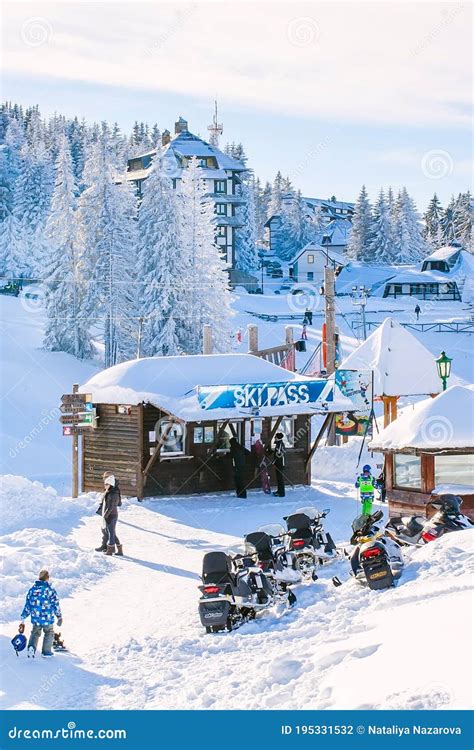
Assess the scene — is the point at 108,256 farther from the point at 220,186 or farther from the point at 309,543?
the point at 309,543

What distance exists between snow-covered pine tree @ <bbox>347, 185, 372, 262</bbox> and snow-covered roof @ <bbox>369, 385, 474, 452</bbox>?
83.7m

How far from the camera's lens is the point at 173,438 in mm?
23297

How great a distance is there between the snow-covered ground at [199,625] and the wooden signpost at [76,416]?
82cm

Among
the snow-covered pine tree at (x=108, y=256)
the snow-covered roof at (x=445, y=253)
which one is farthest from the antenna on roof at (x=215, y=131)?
the snow-covered pine tree at (x=108, y=256)

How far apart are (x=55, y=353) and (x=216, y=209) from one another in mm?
33769

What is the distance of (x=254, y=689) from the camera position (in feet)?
33.4

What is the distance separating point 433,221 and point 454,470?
102481 mm

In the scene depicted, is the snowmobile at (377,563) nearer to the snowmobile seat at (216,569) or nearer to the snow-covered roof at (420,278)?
the snowmobile seat at (216,569)

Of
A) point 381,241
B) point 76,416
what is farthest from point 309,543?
point 381,241

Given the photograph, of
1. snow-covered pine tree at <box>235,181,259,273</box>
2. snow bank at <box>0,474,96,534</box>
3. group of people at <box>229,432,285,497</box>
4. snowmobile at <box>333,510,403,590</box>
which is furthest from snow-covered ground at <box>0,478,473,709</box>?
snow-covered pine tree at <box>235,181,259,273</box>

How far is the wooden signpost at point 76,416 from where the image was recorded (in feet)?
73.8

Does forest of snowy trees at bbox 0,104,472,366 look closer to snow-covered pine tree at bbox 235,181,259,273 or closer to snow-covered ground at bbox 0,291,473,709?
snow-covered ground at bbox 0,291,473,709

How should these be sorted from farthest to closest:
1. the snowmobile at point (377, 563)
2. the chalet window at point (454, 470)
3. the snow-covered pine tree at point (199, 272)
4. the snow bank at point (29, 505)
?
the snow-covered pine tree at point (199, 272), the snow bank at point (29, 505), the chalet window at point (454, 470), the snowmobile at point (377, 563)

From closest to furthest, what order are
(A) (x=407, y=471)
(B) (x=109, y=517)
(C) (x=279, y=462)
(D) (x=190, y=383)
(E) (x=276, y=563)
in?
(E) (x=276, y=563)
(B) (x=109, y=517)
(A) (x=407, y=471)
(D) (x=190, y=383)
(C) (x=279, y=462)
